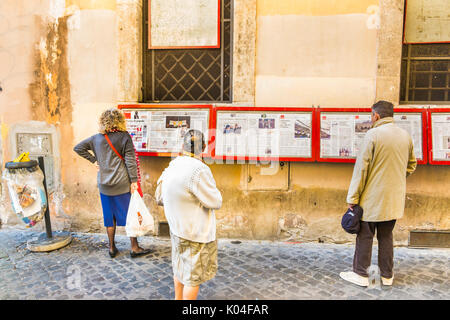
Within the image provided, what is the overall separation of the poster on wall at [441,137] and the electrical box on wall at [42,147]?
18.3 feet

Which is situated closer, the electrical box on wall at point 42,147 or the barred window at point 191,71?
the barred window at point 191,71

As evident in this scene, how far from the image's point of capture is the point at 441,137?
434 cm

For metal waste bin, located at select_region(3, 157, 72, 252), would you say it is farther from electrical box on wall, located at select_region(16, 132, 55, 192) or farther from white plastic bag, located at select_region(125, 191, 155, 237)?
white plastic bag, located at select_region(125, 191, 155, 237)

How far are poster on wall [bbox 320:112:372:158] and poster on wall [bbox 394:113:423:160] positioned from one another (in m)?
0.42

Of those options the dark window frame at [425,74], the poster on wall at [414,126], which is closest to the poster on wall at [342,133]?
the poster on wall at [414,126]

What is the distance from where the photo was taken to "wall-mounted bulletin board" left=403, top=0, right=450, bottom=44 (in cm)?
454

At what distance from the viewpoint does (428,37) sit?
458 centimetres

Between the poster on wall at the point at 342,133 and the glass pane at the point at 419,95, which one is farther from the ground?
the glass pane at the point at 419,95

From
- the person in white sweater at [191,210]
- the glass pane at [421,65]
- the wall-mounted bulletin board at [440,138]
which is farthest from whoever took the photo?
the glass pane at [421,65]

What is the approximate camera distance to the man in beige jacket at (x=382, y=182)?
329cm

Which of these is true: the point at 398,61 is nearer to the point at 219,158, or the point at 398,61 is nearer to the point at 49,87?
the point at 219,158

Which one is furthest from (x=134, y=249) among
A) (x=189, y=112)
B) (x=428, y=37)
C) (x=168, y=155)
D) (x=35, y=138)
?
(x=428, y=37)

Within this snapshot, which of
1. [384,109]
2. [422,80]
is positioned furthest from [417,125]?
[384,109]

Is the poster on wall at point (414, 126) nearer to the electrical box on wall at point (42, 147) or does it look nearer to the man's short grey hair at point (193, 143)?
the man's short grey hair at point (193, 143)
